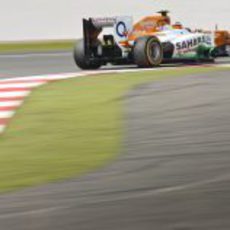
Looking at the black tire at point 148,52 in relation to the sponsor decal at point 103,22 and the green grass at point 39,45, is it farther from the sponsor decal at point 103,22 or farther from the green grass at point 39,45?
the green grass at point 39,45

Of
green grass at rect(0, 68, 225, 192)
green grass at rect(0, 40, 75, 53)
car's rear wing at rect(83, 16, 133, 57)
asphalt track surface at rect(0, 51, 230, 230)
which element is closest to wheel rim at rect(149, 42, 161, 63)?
car's rear wing at rect(83, 16, 133, 57)

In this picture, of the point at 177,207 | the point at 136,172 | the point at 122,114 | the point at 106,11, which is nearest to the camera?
the point at 177,207

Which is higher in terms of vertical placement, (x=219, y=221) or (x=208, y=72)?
(x=219, y=221)

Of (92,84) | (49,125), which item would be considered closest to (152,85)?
(92,84)

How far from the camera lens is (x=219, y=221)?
12.8 feet

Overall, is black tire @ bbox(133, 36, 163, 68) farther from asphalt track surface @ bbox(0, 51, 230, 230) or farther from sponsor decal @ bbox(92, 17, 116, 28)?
asphalt track surface @ bbox(0, 51, 230, 230)

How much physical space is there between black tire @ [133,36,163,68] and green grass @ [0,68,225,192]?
3824 millimetres

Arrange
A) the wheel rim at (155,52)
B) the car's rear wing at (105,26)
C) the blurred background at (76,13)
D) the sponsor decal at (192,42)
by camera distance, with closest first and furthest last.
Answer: the wheel rim at (155,52)
the car's rear wing at (105,26)
the sponsor decal at (192,42)
the blurred background at (76,13)

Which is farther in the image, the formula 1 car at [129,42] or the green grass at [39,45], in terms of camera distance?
the green grass at [39,45]

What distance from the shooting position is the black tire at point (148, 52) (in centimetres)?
1520

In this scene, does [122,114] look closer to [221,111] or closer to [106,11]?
[221,111]

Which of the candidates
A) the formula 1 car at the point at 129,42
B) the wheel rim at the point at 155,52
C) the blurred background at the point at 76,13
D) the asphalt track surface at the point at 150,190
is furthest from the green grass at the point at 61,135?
the blurred background at the point at 76,13

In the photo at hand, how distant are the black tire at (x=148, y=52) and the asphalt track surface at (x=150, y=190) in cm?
758

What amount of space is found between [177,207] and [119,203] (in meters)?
0.36
